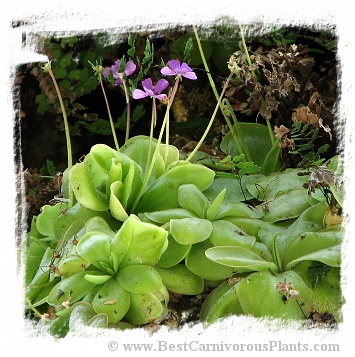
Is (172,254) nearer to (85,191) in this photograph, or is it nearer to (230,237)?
(230,237)

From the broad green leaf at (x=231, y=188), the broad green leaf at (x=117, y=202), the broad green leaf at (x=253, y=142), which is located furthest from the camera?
the broad green leaf at (x=253, y=142)

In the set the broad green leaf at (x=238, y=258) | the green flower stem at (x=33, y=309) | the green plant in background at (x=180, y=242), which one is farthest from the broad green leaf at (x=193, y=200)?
the green flower stem at (x=33, y=309)

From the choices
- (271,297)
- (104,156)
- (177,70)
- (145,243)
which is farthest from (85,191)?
(271,297)

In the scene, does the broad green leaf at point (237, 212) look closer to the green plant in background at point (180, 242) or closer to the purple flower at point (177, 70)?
the green plant in background at point (180, 242)

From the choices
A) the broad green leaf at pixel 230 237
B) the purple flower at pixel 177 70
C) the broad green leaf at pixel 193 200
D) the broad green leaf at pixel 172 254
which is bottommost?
the broad green leaf at pixel 172 254

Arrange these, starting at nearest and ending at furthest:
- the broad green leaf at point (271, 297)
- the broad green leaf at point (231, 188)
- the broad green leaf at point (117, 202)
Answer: the broad green leaf at point (271, 297)
the broad green leaf at point (117, 202)
the broad green leaf at point (231, 188)

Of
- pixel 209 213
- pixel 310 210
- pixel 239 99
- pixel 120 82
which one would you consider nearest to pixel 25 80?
pixel 120 82

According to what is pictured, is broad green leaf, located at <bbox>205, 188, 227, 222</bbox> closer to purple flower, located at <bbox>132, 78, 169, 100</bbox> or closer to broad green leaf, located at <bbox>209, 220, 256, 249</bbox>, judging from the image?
broad green leaf, located at <bbox>209, 220, 256, 249</bbox>
